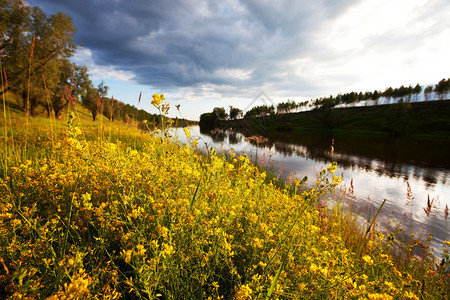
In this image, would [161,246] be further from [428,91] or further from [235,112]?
[428,91]

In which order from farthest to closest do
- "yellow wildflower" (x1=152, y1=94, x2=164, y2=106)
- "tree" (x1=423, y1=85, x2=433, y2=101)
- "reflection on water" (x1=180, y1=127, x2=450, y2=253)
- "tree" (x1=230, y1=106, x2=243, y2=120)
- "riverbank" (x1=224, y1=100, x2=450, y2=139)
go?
"tree" (x1=423, y1=85, x2=433, y2=101) → "riverbank" (x1=224, y1=100, x2=450, y2=139) → "reflection on water" (x1=180, y1=127, x2=450, y2=253) → "tree" (x1=230, y1=106, x2=243, y2=120) → "yellow wildflower" (x1=152, y1=94, x2=164, y2=106)

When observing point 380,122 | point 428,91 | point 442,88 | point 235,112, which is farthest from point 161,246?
point 428,91

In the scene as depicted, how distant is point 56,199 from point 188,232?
5.63 feet

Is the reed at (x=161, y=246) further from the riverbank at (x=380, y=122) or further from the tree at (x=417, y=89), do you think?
the tree at (x=417, y=89)

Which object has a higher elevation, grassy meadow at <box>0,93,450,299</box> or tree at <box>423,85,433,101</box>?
tree at <box>423,85,433,101</box>

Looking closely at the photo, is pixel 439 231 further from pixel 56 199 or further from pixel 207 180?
pixel 56 199

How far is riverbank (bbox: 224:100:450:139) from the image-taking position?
5181 centimetres

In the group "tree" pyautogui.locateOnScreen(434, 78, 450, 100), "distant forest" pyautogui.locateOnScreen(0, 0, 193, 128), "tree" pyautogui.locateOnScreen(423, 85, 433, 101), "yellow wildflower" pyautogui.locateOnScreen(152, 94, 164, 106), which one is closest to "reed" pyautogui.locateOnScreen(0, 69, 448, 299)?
"yellow wildflower" pyautogui.locateOnScreen(152, 94, 164, 106)

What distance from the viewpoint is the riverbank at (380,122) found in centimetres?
5181

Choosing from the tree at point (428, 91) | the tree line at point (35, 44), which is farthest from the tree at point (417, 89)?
the tree line at point (35, 44)

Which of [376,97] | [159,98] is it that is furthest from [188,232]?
[376,97]

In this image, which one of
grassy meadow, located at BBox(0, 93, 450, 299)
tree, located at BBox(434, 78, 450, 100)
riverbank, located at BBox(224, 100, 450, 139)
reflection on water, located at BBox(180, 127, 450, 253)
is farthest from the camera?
tree, located at BBox(434, 78, 450, 100)

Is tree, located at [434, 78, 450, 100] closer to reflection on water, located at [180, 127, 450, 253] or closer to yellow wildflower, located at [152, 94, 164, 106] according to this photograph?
reflection on water, located at [180, 127, 450, 253]

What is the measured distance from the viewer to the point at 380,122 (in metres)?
64.3
